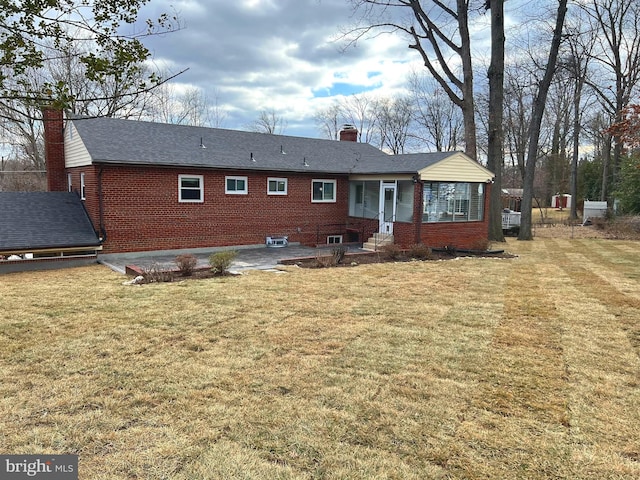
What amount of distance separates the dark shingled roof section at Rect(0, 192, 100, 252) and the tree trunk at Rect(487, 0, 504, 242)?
16023 millimetres

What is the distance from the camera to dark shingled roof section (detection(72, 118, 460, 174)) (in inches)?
524

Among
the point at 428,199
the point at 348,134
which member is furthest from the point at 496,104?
the point at 348,134

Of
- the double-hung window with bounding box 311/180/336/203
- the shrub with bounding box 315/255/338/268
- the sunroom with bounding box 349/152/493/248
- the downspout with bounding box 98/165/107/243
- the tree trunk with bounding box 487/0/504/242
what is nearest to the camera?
the shrub with bounding box 315/255/338/268

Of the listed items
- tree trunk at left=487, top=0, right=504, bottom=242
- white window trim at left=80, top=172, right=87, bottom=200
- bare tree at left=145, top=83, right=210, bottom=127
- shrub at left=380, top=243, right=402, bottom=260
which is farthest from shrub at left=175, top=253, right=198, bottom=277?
bare tree at left=145, top=83, right=210, bottom=127

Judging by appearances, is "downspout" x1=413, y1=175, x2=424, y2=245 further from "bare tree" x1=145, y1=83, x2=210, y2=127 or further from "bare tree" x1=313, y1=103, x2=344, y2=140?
"bare tree" x1=313, y1=103, x2=344, y2=140

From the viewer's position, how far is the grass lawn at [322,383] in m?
3.16

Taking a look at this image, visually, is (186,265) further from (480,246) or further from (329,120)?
(329,120)

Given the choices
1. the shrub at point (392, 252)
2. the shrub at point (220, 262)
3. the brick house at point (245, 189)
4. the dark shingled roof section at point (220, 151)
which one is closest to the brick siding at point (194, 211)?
the brick house at point (245, 189)

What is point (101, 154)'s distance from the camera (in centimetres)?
1244

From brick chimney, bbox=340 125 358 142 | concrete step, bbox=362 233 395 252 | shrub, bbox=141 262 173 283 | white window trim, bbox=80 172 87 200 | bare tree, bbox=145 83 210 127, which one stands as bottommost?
shrub, bbox=141 262 173 283

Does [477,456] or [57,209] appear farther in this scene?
[57,209]

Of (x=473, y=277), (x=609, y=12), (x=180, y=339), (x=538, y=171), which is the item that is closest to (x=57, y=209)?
(x=180, y=339)

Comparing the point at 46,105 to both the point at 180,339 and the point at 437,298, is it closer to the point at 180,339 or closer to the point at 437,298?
the point at 180,339

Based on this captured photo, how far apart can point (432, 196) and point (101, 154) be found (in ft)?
35.8
